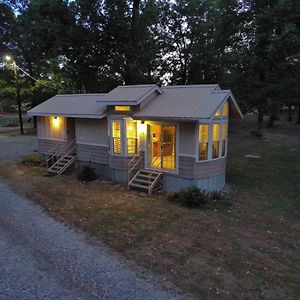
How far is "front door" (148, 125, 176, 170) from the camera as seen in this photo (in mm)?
13570

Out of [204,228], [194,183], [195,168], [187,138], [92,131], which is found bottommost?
[204,228]

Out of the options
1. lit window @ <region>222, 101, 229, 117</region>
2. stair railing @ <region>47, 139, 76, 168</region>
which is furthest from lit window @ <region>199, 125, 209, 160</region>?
stair railing @ <region>47, 139, 76, 168</region>

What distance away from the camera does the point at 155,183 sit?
13.5m

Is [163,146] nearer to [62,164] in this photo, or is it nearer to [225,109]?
[225,109]

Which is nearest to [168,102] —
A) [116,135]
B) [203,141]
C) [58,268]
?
[203,141]

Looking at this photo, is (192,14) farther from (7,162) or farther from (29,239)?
(29,239)

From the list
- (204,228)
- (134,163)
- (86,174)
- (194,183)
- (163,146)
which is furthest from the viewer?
(86,174)

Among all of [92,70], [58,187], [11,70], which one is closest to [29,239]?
[58,187]

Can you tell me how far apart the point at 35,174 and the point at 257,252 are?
13406mm

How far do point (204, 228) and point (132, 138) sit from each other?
6343 millimetres

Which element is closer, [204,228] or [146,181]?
[204,228]

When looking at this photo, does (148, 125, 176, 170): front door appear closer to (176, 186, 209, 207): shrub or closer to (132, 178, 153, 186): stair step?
(132, 178, 153, 186): stair step

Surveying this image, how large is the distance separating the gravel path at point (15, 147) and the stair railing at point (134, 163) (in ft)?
39.2

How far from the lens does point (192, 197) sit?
38.5 ft
